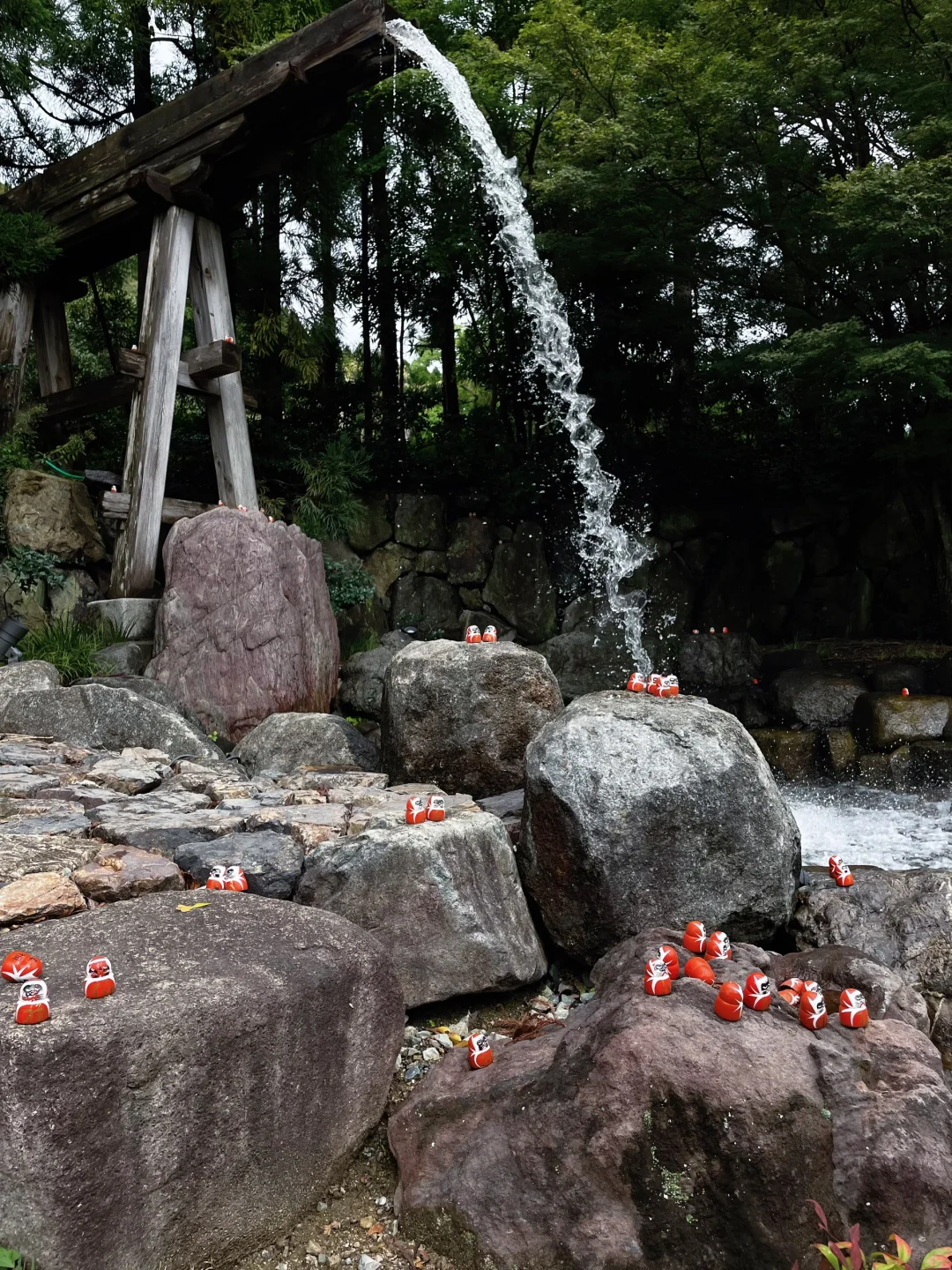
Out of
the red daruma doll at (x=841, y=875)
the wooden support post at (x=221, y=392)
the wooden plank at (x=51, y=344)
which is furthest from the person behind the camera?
the wooden plank at (x=51, y=344)

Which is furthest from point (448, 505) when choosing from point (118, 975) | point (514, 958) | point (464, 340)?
point (118, 975)

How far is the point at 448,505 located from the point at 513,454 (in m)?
1.16

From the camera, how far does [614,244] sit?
11.4 metres

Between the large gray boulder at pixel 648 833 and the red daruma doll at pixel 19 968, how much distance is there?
81.9 inches

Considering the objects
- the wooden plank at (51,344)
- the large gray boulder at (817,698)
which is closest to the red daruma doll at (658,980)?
the large gray boulder at (817,698)

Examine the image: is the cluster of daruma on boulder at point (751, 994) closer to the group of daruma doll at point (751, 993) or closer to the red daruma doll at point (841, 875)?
the group of daruma doll at point (751, 993)

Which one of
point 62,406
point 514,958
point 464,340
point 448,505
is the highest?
point 464,340

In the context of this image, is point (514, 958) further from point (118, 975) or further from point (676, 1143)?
point (118, 975)

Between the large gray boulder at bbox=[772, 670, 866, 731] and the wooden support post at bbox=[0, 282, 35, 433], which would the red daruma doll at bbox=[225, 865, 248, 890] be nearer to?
the large gray boulder at bbox=[772, 670, 866, 731]

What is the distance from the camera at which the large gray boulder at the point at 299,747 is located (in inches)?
238

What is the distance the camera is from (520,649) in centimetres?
562

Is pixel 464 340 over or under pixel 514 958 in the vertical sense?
over

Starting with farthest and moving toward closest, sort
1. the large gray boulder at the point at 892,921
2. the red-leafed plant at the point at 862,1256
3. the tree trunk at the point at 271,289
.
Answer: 1. the tree trunk at the point at 271,289
2. the large gray boulder at the point at 892,921
3. the red-leafed plant at the point at 862,1256

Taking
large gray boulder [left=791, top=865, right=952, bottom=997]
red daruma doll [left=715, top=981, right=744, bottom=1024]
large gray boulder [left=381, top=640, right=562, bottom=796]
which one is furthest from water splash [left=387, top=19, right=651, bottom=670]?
red daruma doll [left=715, top=981, right=744, bottom=1024]
